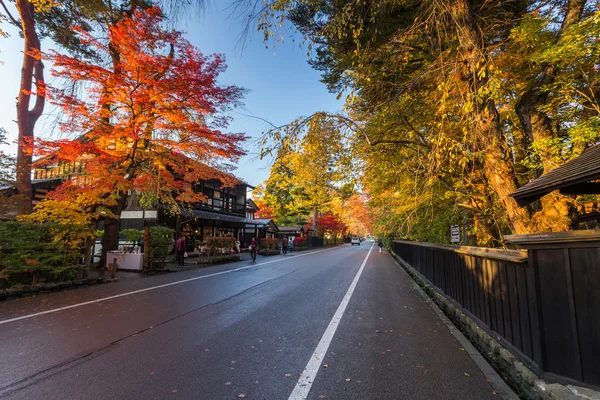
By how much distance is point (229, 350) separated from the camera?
4262mm

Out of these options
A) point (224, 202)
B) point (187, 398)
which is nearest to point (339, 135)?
point (187, 398)

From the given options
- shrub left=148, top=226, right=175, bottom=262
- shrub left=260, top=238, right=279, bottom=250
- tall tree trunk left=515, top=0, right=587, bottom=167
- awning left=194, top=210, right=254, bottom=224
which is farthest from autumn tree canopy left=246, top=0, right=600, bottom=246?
shrub left=260, top=238, right=279, bottom=250

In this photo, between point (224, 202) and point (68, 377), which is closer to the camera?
point (68, 377)

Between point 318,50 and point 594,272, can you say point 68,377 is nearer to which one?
point 594,272

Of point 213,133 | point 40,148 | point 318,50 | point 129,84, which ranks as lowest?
point 40,148

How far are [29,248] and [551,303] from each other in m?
12.3

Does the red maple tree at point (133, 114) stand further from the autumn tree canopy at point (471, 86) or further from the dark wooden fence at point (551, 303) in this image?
the dark wooden fence at point (551, 303)

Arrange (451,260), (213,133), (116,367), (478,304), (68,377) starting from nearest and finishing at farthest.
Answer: (68,377)
(116,367)
(478,304)
(451,260)
(213,133)

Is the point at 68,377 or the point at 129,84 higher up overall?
the point at 129,84

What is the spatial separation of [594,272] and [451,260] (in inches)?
178

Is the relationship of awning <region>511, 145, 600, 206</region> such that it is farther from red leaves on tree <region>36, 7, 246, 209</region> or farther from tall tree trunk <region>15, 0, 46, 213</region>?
tall tree trunk <region>15, 0, 46, 213</region>

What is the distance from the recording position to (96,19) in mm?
12938

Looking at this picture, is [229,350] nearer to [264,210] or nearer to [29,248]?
[29,248]

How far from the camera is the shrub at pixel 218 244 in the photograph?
19.6m
